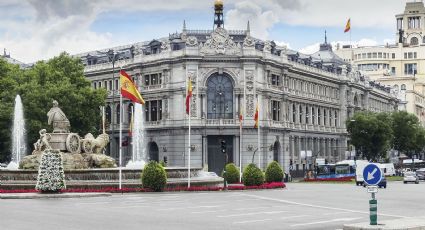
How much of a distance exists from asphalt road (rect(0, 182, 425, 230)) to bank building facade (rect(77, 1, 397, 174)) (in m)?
47.6

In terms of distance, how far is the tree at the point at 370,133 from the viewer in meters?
112

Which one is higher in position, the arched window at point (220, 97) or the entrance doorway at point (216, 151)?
the arched window at point (220, 97)

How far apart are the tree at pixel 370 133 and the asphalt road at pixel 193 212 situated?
217ft

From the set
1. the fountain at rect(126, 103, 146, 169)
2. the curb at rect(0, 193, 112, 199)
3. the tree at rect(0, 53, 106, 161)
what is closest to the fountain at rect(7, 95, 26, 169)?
the tree at rect(0, 53, 106, 161)

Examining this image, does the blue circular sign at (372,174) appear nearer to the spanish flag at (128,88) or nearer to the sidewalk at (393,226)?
the sidewalk at (393,226)

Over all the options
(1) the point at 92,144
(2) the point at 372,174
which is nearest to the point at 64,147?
(1) the point at 92,144

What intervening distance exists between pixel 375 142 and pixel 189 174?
6379 centimetres

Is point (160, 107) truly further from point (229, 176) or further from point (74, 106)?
point (229, 176)

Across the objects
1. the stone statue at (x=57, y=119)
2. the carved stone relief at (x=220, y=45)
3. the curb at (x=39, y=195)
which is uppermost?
the carved stone relief at (x=220, y=45)

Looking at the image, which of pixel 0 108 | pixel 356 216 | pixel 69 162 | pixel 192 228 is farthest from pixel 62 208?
pixel 0 108

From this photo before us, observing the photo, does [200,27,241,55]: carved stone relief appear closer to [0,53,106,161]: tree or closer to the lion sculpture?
[0,53,106,161]: tree

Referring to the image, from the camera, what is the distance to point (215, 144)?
97.3m

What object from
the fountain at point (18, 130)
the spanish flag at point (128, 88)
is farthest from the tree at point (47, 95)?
the spanish flag at point (128, 88)

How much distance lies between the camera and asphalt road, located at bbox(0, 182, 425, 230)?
28109 millimetres
